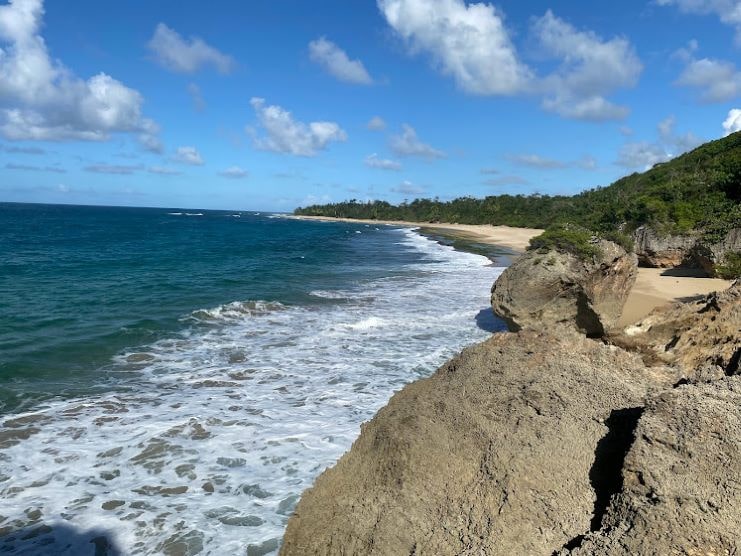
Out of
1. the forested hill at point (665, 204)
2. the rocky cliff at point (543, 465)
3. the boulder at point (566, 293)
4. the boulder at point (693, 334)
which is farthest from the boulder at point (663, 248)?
the rocky cliff at point (543, 465)

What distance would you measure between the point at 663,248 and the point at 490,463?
23.4m

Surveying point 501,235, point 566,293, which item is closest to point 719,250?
point 566,293

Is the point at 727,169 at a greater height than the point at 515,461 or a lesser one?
greater

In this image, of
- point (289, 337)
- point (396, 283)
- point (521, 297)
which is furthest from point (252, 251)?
point (521, 297)

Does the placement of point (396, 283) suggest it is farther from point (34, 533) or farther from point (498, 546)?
point (498, 546)

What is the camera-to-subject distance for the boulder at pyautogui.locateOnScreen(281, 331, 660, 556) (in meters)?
3.17

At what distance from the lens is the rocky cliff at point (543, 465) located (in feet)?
9.07

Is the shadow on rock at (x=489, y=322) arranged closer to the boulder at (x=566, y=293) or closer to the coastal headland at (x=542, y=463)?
the boulder at (x=566, y=293)

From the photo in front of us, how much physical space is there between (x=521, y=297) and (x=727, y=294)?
5623 mm

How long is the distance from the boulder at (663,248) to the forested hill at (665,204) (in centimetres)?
48

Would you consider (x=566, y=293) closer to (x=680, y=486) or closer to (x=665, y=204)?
(x=680, y=486)

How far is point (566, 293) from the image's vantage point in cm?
1202

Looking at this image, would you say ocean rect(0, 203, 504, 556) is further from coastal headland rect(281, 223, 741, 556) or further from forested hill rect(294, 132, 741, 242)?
forested hill rect(294, 132, 741, 242)

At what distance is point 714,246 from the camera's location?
18.6 meters
